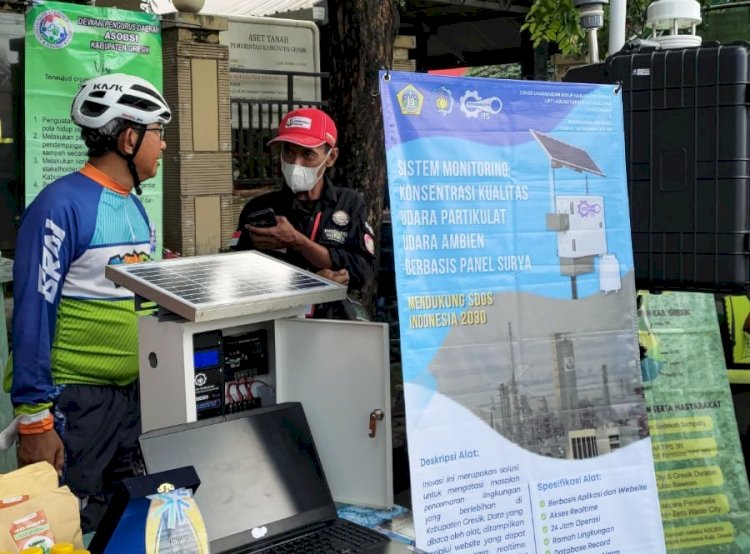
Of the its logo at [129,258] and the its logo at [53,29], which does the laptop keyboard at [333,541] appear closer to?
the its logo at [129,258]

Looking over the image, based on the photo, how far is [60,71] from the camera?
577 centimetres

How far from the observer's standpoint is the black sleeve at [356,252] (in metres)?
3.51

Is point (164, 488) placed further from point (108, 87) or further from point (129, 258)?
point (108, 87)

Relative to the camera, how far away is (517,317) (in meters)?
2.63

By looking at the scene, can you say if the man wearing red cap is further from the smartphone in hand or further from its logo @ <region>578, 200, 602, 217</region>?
its logo @ <region>578, 200, 602, 217</region>

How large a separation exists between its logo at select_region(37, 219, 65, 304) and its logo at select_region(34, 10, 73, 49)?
3.38 m

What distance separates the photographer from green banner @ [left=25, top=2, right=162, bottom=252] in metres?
5.68

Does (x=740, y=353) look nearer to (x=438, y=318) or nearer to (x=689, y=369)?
(x=689, y=369)

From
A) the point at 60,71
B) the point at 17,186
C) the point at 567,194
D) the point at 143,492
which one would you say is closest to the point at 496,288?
the point at 567,194

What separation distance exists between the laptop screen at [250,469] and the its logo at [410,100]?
83cm

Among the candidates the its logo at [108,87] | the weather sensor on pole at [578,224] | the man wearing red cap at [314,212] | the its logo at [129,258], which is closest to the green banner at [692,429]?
the weather sensor on pole at [578,224]

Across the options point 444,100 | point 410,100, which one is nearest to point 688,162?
point 444,100

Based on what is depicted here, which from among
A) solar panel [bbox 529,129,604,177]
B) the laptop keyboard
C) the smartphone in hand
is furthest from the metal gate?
the laptop keyboard

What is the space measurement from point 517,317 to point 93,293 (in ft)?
4.15
